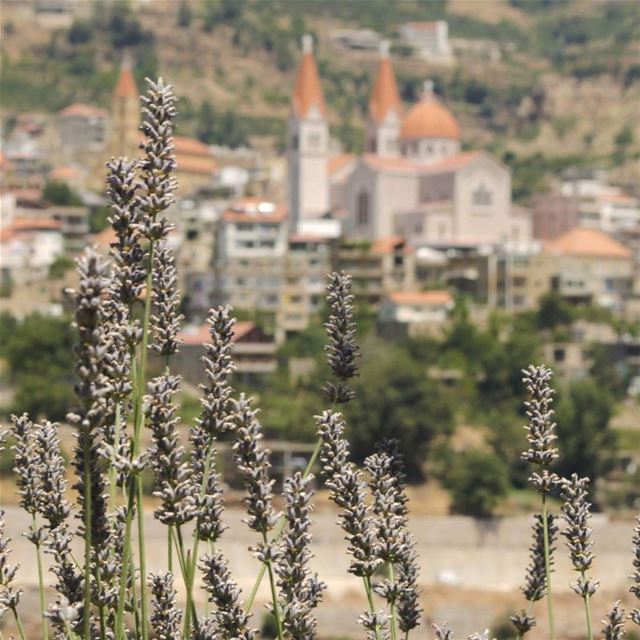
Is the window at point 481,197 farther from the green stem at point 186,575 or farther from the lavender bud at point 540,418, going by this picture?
the green stem at point 186,575

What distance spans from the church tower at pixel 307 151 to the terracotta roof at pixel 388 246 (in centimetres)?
901

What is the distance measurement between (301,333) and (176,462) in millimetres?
55801

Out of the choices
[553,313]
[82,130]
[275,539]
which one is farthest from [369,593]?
[82,130]

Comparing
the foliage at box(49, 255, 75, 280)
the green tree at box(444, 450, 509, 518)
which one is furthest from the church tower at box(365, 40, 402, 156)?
the green tree at box(444, 450, 509, 518)

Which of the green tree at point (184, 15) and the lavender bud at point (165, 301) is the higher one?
the green tree at point (184, 15)

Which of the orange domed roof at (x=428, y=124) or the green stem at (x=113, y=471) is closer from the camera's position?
the green stem at (x=113, y=471)

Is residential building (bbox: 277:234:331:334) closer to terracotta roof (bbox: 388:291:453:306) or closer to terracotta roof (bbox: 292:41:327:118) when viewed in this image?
terracotta roof (bbox: 388:291:453:306)

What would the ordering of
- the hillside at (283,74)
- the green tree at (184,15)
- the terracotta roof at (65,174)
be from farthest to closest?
the green tree at (184,15)
the hillside at (283,74)
the terracotta roof at (65,174)

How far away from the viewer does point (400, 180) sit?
7600 centimetres

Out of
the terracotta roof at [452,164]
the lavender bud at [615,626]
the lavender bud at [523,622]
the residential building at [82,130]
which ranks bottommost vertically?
the lavender bud at [523,622]

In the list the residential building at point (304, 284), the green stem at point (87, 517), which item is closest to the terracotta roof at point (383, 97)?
the residential building at point (304, 284)

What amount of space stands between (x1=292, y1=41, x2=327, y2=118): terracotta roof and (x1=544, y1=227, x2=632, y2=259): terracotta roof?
13.8 meters

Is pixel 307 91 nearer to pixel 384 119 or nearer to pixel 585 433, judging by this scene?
pixel 384 119

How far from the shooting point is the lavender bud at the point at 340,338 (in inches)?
200
